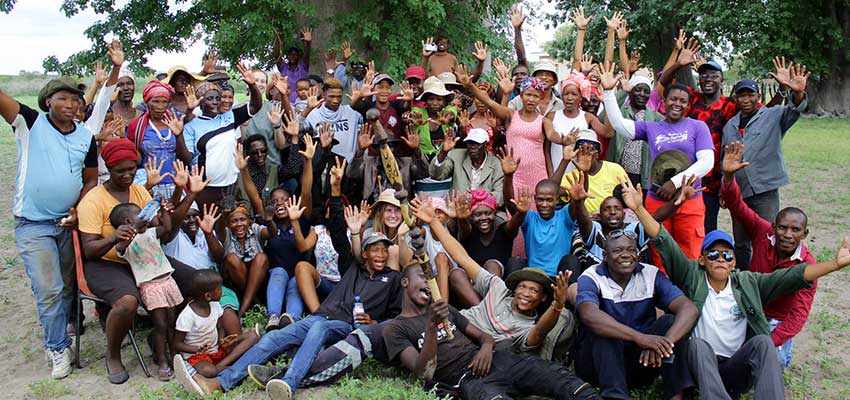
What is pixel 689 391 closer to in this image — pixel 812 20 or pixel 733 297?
pixel 733 297

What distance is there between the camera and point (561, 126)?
7.05 metres

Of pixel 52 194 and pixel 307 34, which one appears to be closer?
pixel 52 194

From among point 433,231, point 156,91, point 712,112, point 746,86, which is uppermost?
point 156,91

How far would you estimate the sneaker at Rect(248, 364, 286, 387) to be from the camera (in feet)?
16.9

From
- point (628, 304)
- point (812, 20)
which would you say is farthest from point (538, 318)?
point (812, 20)

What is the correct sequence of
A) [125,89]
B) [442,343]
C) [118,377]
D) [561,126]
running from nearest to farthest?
[442,343], [118,377], [561,126], [125,89]

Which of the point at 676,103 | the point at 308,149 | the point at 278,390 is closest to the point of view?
the point at 278,390

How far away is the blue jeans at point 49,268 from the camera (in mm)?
5367

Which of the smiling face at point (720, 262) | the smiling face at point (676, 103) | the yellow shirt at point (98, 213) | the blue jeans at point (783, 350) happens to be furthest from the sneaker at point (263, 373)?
the smiling face at point (676, 103)

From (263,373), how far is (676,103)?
160 inches

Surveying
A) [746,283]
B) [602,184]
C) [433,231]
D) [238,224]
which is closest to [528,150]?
[602,184]

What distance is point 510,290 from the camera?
5.57m

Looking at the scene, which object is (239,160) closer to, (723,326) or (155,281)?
(155,281)

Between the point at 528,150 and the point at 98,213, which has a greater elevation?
the point at 528,150
